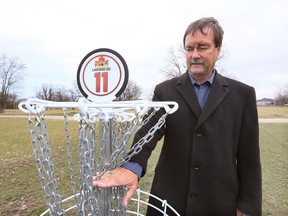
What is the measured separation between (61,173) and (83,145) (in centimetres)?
456

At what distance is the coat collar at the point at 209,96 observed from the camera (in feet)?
5.38

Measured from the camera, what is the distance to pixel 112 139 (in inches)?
52.0

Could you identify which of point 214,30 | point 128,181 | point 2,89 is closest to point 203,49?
point 214,30

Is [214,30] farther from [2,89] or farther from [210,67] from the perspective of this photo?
[2,89]

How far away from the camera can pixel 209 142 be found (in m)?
1.63

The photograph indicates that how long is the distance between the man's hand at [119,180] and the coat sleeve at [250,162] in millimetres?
777

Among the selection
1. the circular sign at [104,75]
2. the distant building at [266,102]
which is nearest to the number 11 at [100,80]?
the circular sign at [104,75]

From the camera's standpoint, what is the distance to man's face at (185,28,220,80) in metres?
1.54

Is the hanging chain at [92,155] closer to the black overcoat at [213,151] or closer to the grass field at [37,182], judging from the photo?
the black overcoat at [213,151]

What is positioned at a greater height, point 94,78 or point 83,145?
point 94,78

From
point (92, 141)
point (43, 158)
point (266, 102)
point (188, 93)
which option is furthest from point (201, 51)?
point (266, 102)

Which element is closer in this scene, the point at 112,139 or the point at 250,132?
the point at 112,139

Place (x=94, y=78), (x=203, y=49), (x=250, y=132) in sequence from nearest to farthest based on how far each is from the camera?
(x=94, y=78) < (x=203, y=49) < (x=250, y=132)

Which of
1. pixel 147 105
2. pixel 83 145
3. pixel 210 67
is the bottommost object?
pixel 83 145
